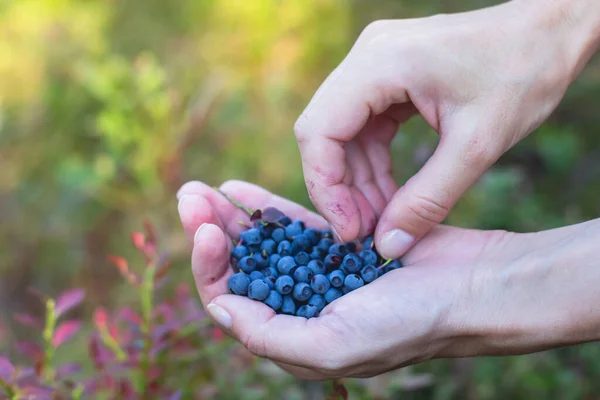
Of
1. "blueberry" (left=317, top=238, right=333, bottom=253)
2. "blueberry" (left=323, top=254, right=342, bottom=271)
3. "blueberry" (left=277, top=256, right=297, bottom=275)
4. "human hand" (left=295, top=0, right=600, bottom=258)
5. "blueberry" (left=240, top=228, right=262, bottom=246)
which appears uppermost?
"human hand" (left=295, top=0, right=600, bottom=258)

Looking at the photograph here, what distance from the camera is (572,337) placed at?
120 centimetres

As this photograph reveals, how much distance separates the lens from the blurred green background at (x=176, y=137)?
7.50ft

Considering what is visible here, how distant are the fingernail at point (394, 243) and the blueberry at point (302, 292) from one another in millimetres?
210

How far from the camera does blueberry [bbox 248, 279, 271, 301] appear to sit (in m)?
1.30

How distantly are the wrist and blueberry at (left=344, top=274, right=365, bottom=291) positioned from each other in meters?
0.20

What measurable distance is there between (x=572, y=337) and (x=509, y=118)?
488 millimetres

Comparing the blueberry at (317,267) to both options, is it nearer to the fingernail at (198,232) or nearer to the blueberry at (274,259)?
the blueberry at (274,259)

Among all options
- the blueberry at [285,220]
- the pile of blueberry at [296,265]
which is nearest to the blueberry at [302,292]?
the pile of blueberry at [296,265]

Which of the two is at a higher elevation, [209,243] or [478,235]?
[209,243]

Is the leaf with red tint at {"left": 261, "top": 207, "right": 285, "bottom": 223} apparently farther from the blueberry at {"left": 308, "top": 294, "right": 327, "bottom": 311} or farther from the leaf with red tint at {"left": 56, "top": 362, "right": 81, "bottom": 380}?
the leaf with red tint at {"left": 56, "top": 362, "right": 81, "bottom": 380}

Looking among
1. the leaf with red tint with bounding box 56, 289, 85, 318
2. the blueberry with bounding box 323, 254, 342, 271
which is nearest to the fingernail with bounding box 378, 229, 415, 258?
the blueberry with bounding box 323, 254, 342, 271

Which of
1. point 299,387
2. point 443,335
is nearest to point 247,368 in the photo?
point 299,387

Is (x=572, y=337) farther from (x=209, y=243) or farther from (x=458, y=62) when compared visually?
(x=209, y=243)

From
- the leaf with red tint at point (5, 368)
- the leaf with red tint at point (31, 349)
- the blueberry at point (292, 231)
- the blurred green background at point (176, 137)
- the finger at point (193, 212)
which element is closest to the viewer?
the leaf with red tint at point (5, 368)
